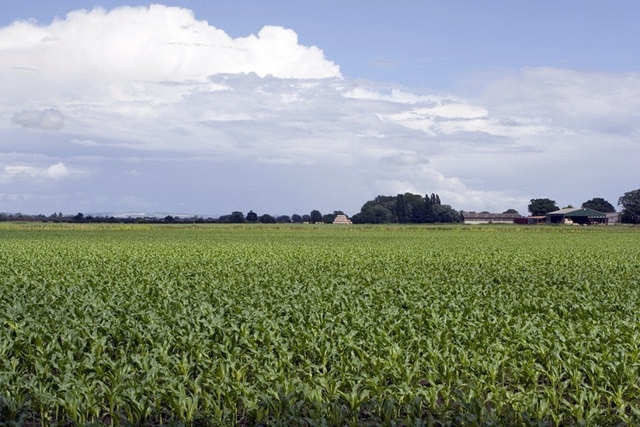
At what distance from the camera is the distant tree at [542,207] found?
19500 centimetres

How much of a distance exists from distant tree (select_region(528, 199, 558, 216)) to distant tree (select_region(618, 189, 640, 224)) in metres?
28.4

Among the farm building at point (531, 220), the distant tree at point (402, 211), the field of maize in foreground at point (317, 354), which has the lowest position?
the field of maize in foreground at point (317, 354)

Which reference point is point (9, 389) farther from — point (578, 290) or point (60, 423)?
point (578, 290)

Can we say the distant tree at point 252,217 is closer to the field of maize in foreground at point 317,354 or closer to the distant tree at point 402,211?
the distant tree at point 402,211

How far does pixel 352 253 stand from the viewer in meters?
39.3

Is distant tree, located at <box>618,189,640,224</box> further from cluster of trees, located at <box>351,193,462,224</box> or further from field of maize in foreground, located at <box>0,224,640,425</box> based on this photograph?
field of maize in foreground, located at <box>0,224,640,425</box>

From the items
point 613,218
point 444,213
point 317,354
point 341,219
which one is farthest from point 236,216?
point 317,354

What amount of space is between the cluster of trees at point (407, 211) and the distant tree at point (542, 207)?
31356 mm

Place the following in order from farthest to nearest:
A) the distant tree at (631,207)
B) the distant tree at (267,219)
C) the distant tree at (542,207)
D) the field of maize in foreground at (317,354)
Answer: the distant tree at (542,207) < the distant tree at (631,207) < the distant tree at (267,219) < the field of maize in foreground at (317,354)

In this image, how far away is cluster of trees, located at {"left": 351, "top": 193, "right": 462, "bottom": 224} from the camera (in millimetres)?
168500

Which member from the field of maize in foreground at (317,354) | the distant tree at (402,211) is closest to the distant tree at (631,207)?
the distant tree at (402,211)

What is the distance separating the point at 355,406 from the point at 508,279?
18.3 meters

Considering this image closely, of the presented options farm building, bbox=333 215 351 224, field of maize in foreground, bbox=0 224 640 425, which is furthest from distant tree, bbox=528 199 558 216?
field of maize in foreground, bbox=0 224 640 425

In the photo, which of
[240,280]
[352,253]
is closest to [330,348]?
[240,280]
